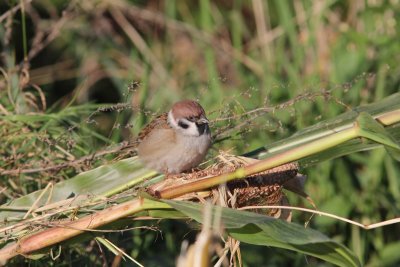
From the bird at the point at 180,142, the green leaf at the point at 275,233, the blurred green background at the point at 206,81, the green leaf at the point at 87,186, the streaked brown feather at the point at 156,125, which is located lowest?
the green leaf at the point at 275,233

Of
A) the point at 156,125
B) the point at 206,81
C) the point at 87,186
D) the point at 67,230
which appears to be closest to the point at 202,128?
the point at 156,125

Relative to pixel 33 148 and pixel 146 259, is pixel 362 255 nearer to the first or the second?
pixel 146 259

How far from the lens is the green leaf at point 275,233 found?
6.83 ft

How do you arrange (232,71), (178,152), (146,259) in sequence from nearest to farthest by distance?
(178,152) < (146,259) < (232,71)

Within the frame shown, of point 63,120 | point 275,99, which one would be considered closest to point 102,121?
point 275,99

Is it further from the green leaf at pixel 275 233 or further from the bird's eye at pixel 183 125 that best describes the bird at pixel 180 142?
the green leaf at pixel 275 233

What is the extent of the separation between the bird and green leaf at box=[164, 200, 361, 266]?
796 mm

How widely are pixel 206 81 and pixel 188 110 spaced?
2133mm

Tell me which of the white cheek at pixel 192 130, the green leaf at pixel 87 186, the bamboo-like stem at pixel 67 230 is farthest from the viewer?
the white cheek at pixel 192 130

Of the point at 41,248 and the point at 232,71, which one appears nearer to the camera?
the point at 41,248

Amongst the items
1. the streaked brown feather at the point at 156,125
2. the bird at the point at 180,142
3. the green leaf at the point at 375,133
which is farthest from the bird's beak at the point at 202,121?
the green leaf at the point at 375,133

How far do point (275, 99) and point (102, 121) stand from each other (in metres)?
1.34

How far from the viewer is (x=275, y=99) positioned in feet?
15.5

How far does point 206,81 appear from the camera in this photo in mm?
5309
